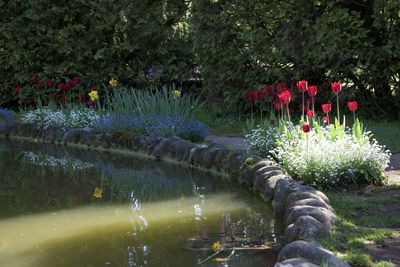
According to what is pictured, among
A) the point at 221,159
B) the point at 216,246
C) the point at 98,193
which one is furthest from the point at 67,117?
the point at 216,246

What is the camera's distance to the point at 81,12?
48.6 ft

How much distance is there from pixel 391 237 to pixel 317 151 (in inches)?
73.7

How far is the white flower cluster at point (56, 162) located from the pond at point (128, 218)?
0.04 meters

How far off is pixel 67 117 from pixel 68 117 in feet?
0.07

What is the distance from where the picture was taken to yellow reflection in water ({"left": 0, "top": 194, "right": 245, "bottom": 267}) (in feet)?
16.3

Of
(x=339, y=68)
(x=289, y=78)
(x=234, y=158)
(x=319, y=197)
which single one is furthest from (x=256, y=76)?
(x=319, y=197)

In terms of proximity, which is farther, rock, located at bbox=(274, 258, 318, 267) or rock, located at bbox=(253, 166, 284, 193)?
rock, located at bbox=(253, 166, 284, 193)

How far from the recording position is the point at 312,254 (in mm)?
3746

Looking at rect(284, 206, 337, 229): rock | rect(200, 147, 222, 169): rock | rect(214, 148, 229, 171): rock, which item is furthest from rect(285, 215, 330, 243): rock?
rect(200, 147, 222, 169): rock

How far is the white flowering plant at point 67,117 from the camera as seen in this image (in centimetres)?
1151

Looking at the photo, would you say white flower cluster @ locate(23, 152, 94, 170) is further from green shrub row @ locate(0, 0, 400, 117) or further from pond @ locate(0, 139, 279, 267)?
green shrub row @ locate(0, 0, 400, 117)

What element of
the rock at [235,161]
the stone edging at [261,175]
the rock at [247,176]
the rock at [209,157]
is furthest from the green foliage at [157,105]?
the rock at [247,176]

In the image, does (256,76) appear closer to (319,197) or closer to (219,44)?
(219,44)

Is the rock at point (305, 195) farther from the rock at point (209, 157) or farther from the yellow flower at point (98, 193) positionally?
the rock at point (209, 157)
